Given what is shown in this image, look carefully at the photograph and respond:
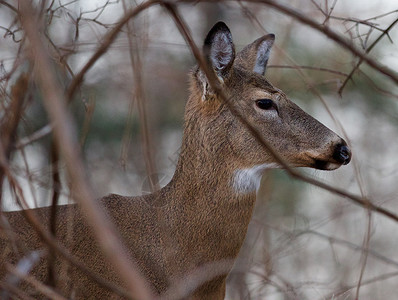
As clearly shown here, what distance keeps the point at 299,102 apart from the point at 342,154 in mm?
6345

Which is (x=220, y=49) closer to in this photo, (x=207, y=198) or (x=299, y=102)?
(x=207, y=198)

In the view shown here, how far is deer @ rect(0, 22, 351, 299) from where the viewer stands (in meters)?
4.17

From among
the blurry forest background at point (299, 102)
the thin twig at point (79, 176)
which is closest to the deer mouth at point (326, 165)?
the blurry forest background at point (299, 102)

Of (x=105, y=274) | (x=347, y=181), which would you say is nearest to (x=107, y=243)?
(x=105, y=274)

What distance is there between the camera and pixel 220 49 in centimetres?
439

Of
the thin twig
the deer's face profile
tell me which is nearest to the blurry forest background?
the deer's face profile

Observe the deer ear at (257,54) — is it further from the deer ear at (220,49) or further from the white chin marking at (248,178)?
the white chin marking at (248,178)

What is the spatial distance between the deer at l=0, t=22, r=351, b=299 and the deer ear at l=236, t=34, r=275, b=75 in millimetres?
624

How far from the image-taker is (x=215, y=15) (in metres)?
10.6

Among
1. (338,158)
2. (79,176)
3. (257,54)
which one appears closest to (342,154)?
(338,158)

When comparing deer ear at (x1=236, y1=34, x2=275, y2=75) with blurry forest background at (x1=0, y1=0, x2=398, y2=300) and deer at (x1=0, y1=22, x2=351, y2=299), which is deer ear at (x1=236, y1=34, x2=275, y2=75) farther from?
deer at (x1=0, y1=22, x2=351, y2=299)

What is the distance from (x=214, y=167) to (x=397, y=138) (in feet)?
17.9

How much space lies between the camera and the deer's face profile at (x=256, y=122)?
14.1 feet

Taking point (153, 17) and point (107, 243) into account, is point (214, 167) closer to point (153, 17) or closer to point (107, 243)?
point (153, 17)
